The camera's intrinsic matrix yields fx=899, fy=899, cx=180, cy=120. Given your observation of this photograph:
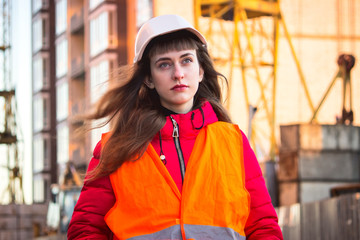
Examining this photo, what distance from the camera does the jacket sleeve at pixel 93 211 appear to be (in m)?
3.74

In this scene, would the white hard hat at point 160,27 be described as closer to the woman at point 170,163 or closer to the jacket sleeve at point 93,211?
the woman at point 170,163

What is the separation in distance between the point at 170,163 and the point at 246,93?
89.8 feet

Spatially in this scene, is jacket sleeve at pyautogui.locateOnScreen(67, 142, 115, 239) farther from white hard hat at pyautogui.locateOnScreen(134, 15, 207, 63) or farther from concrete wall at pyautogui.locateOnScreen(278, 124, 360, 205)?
concrete wall at pyautogui.locateOnScreen(278, 124, 360, 205)

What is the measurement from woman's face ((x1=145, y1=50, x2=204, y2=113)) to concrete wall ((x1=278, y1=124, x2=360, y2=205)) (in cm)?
1678

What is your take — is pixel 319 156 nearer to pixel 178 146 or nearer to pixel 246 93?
pixel 246 93

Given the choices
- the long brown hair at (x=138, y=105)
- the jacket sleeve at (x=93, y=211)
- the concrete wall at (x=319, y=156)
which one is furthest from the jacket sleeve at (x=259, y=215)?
the concrete wall at (x=319, y=156)

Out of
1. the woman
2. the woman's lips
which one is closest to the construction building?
the woman

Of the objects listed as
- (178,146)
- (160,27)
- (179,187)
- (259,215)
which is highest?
(160,27)

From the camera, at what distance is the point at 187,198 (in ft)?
11.8

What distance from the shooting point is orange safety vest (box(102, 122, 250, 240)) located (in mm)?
3588

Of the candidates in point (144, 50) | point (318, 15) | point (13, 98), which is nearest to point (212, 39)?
point (318, 15)

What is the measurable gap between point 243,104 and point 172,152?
1162 inches

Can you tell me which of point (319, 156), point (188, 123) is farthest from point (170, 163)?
point (319, 156)

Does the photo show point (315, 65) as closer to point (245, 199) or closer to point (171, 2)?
point (171, 2)
